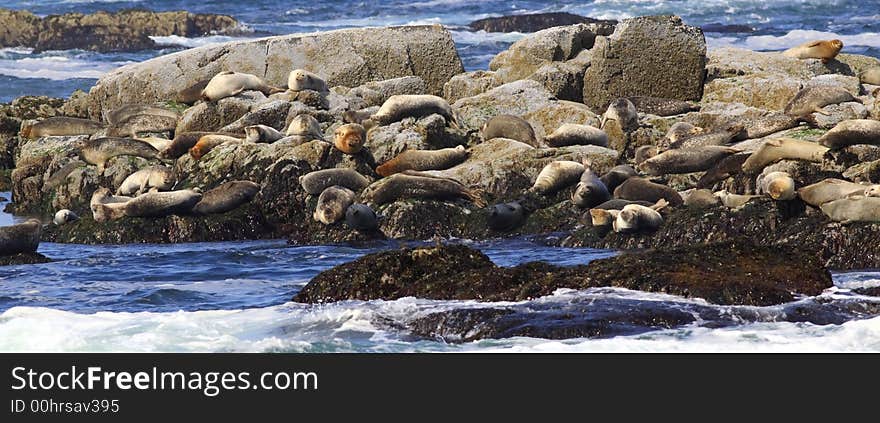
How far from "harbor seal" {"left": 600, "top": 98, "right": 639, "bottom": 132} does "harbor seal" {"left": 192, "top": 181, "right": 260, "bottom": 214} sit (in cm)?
487

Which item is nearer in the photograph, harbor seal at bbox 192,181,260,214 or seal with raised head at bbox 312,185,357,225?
seal with raised head at bbox 312,185,357,225

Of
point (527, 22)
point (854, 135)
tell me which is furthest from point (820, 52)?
point (527, 22)

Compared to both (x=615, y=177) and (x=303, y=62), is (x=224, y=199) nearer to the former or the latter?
(x=615, y=177)

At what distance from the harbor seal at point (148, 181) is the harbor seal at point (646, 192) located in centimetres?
554

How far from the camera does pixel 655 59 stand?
20.1 meters

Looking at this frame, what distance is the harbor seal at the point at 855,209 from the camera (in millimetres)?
12367

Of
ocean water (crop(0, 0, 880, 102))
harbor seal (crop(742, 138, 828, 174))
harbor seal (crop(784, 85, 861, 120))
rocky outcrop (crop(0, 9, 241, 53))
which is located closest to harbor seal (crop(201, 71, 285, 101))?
harbor seal (crop(784, 85, 861, 120))

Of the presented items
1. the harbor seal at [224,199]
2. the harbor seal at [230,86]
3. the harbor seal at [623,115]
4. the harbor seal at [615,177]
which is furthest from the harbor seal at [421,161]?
the harbor seal at [230,86]

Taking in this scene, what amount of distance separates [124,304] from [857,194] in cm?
664

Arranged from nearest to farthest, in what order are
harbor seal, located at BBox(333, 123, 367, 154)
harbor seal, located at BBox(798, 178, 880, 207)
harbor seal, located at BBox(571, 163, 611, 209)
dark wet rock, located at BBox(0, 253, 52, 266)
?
harbor seal, located at BBox(798, 178, 880, 207) < dark wet rock, located at BBox(0, 253, 52, 266) < harbor seal, located at BBox(571, 163, 611, 209) < harbor seal, located at BBox(333, 123, 367, 154)

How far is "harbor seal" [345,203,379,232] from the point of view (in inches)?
590

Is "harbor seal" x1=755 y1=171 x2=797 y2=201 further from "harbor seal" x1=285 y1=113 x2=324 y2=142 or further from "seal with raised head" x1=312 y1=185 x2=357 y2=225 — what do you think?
"harbor seal" x1=285 y1=113 x2=324 y2=142

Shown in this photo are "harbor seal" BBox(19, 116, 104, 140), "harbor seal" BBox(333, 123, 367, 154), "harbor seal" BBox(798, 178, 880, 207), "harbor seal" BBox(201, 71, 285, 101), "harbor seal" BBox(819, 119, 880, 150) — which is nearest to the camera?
"harbor seal" BBox(798, 178, 880, 207)

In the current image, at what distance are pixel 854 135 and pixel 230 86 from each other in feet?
28.9
